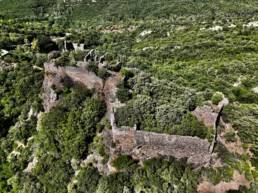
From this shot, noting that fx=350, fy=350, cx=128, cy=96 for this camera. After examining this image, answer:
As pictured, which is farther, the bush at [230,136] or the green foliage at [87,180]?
the green foliage at [87,180]

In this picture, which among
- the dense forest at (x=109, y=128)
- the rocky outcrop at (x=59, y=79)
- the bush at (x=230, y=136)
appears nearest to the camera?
the dense forest at (x=109, y=128)

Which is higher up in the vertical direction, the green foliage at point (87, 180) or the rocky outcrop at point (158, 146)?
the rocky outcrop at point (158, 146)

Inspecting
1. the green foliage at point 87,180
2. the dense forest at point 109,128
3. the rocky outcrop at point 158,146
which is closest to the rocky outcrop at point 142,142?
the rocky outcrop at point 158,146

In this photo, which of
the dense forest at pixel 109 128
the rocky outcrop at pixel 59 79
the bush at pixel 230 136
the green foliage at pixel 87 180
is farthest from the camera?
the rocky outcrop at pixel 59 79

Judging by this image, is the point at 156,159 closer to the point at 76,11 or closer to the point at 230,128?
the point at 230,128

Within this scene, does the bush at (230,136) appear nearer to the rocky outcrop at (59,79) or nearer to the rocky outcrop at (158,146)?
the rocky outcrop at (158,146)

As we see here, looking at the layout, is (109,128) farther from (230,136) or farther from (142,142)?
(230,136)

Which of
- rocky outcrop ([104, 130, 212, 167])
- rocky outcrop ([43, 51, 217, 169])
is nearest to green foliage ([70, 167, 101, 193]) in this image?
rocky outcrop ([43, 51, 217, 169])

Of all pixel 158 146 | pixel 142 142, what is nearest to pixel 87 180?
pixel 142 142

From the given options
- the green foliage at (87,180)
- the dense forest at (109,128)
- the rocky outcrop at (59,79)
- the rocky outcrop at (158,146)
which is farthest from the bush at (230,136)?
the rocky outcrop at (59,79)

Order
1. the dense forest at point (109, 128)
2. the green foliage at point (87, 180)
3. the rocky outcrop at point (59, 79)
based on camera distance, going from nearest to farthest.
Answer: the dense forest at point (109, 128) → the green foliage at point (87, 180) → the rocky outcrop at point (59, 79)

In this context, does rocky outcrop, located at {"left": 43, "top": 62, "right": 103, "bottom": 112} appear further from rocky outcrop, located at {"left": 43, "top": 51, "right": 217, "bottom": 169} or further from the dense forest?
rocky outcrop, located at {"left": 43, "top": 51, "right": 217, "bottom": 169}

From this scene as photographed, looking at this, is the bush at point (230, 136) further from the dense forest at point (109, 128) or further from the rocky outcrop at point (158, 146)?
the rocky outcrop at point (158, 146)
